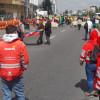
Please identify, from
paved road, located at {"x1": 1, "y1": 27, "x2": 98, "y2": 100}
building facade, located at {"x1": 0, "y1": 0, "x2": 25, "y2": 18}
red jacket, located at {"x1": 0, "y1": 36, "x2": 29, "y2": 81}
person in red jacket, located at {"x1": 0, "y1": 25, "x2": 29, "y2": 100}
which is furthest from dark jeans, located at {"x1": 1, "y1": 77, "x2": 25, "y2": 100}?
building facade, located at {"x1": 0, "y1": 0, "x2": 25, "y2": 18}

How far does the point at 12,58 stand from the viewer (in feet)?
25.4

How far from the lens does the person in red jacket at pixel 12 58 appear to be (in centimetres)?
765

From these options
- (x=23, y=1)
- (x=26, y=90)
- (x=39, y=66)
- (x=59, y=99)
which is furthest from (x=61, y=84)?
(x=23, y=1)

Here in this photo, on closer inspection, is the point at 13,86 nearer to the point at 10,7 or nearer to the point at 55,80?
the point at 55,80

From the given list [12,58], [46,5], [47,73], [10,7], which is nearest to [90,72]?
[12,58]

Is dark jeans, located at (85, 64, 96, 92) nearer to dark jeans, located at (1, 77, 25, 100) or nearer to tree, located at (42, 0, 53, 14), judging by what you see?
dark jeans, located at (1, 77, 25, 100)

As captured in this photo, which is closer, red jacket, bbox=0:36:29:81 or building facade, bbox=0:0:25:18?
red jacket, bbox=0:36:29:81

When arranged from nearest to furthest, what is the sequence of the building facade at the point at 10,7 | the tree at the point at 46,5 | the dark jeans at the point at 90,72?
the dark jeans at the point at 90,72 → the building facade at the point at 10,7 → the tree at the point at 46,5

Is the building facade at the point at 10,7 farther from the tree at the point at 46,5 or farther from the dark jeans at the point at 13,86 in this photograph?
the dark jeans at the point at 13,86

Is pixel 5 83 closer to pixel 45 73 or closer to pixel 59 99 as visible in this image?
pixel 59 99

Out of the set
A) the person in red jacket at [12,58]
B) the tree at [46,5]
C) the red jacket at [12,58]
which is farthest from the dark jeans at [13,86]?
the tree at [46,5]

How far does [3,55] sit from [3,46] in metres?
0.16

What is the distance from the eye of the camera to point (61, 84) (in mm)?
12359

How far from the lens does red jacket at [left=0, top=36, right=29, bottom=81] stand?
769 cm
